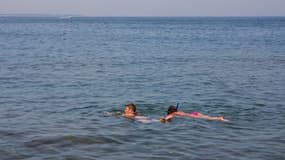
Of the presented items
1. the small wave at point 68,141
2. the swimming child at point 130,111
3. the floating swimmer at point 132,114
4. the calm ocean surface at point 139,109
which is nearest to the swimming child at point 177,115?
the calm ocean surface at point 139,109

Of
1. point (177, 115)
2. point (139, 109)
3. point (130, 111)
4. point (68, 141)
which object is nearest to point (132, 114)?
point (130, 111)

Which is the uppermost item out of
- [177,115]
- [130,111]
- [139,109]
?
[130,111]

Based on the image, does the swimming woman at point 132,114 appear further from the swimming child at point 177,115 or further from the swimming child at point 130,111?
the swimming child at point 177,115

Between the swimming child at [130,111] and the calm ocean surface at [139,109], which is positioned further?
the swimming child at [130,111]

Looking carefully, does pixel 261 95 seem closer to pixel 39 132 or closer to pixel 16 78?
pixel 39 132

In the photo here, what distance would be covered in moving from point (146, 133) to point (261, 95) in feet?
30.3

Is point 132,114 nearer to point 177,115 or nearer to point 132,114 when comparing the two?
point 132,114

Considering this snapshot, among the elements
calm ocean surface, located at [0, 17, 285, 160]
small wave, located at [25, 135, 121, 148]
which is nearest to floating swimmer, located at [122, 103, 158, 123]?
calm ocean surface, located at [0, 17, 285, 160]

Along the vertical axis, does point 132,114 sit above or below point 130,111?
below

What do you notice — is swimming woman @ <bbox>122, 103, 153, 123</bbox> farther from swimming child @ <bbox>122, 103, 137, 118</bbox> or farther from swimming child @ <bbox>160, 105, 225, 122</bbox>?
swimming child @ <bbox>160, 105, 225, 122</bbox>

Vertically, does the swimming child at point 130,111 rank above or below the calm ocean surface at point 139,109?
above

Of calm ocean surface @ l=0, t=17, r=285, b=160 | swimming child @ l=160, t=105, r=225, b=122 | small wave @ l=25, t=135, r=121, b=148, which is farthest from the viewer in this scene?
swimming child @ l=160, t=105, r=225, b=122

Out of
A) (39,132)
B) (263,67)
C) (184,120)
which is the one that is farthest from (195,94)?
(263,67)

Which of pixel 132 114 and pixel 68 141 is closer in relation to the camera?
pixel 68 141
